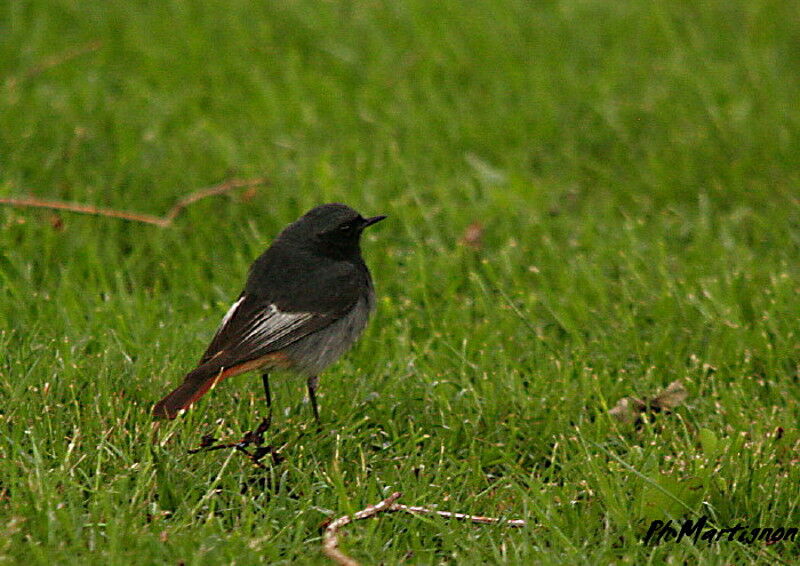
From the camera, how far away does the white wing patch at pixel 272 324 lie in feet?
16.3

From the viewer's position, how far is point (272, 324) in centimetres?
507

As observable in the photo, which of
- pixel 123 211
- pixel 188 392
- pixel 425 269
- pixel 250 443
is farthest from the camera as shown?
pixel 123 211

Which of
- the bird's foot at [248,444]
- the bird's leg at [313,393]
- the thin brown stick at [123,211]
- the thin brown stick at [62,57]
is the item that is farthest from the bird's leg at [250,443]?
the thin brown stick at [62,57]

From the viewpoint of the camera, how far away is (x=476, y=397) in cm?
532

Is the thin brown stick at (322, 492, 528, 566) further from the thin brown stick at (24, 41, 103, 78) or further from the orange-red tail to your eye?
the thin brown stick at (24, 41, 103, 78)

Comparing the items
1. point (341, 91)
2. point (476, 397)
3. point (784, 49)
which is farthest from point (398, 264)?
point (784, 49)

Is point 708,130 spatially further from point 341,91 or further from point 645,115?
point 341,91

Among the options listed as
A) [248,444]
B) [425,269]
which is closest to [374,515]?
[248,444]

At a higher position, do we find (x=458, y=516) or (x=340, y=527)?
(x=340, y=527)

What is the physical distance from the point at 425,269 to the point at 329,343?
1.52 metres

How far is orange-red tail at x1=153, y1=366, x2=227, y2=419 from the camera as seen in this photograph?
4.45m

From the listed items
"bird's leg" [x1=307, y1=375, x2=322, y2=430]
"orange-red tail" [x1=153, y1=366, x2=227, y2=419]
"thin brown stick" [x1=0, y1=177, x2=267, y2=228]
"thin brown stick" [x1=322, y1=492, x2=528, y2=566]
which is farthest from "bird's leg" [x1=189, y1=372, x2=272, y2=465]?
"thin brown stick" [x1=0, y1=177, x2=267, y2=228]

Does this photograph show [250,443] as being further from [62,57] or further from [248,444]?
[62,57]

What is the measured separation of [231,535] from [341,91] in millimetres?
5106
